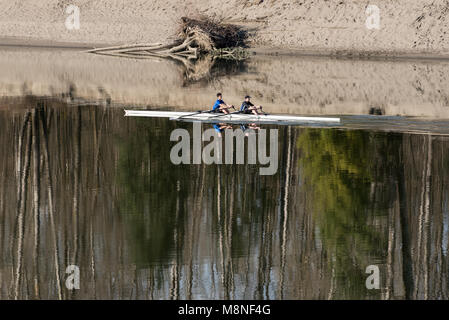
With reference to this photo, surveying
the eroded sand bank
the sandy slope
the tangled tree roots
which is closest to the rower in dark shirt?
the eroded sand bank

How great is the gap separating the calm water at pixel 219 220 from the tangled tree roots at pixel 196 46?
131 feet

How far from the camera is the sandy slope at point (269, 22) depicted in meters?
71.3

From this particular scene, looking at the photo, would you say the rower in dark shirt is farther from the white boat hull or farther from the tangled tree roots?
the tangled tree roots

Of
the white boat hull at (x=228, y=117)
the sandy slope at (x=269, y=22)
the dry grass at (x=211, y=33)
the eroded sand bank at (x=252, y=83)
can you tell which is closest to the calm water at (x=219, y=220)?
the white boat hull at (x=228, y=117)

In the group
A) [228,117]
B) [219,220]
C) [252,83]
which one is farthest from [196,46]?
[219,220]

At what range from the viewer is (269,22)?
7512cm

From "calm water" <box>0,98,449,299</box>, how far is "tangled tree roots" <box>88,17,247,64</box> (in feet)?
131

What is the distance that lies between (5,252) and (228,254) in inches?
205

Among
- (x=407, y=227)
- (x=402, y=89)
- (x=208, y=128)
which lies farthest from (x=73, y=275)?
(x=402, y=89)

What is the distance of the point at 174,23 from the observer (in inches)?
2982

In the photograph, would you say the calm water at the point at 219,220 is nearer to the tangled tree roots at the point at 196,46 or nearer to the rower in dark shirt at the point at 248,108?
the rower in dark shirt at the point at 248,108
